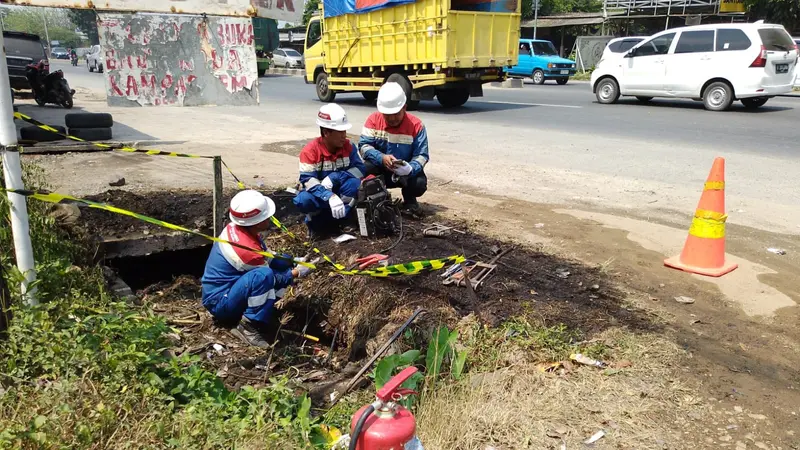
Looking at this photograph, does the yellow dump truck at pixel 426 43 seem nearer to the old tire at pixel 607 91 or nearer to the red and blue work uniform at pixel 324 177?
the old tire at pixel 607 91

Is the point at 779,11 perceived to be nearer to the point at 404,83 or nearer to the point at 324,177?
the point at 404,83

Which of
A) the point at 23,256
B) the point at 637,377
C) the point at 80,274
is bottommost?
the point at 637,377

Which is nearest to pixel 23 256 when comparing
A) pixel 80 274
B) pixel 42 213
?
pixel 80 274

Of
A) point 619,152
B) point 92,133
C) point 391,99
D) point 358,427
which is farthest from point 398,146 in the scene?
point 92,133

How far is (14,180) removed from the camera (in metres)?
2.82

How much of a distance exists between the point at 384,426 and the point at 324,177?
3327 millimetres

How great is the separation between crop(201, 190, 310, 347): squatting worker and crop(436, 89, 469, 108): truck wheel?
13019mm

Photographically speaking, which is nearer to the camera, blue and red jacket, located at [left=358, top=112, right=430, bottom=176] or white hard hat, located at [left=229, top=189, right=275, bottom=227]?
white hard hat, located at [left=229, top=189, right=275, bottom=227]

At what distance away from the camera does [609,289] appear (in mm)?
3996

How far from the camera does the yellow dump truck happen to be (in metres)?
13.5

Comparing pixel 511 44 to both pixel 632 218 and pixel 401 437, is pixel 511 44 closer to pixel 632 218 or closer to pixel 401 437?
pixel 632 218

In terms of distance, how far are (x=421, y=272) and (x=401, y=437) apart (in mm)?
2151

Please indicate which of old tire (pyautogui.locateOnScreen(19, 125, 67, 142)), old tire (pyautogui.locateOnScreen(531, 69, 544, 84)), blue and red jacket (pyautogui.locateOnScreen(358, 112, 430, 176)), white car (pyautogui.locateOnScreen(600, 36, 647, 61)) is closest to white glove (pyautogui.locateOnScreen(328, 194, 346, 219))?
blue and red jacket (pyautogui.locateOnScreen(358, 112, 430, 176))

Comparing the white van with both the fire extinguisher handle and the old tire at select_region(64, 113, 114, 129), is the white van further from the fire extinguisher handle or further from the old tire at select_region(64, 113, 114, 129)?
the fire extinguisher handle
